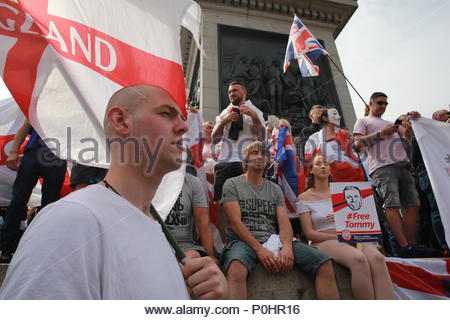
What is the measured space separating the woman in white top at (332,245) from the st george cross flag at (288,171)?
0.50m

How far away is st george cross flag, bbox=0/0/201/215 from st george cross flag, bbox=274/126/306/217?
249 cm

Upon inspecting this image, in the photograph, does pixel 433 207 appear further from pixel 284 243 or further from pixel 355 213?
pixel 284 243

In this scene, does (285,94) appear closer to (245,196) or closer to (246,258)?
(245,196)

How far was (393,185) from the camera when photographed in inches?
149

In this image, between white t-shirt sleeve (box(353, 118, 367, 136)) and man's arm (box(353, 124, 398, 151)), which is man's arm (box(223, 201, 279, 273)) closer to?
man's arm (box(353, 124, 398, 151))

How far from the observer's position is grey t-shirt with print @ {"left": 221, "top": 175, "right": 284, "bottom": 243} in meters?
2.83

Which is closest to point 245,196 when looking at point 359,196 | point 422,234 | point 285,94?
point 359,196

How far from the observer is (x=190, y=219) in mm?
2885

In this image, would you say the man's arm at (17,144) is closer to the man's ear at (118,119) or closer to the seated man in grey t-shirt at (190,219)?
the seated man in grey t-shirt at (190,219)

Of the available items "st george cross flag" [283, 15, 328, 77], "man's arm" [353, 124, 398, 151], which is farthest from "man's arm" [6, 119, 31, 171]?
"st george cross flag" [283, 15, 328, 77]

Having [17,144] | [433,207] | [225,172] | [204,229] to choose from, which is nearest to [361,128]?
[433,207]

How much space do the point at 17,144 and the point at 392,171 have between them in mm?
4247

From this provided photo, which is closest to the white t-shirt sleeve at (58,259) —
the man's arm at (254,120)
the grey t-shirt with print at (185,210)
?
the grey t-shirt with print at (185,210)
